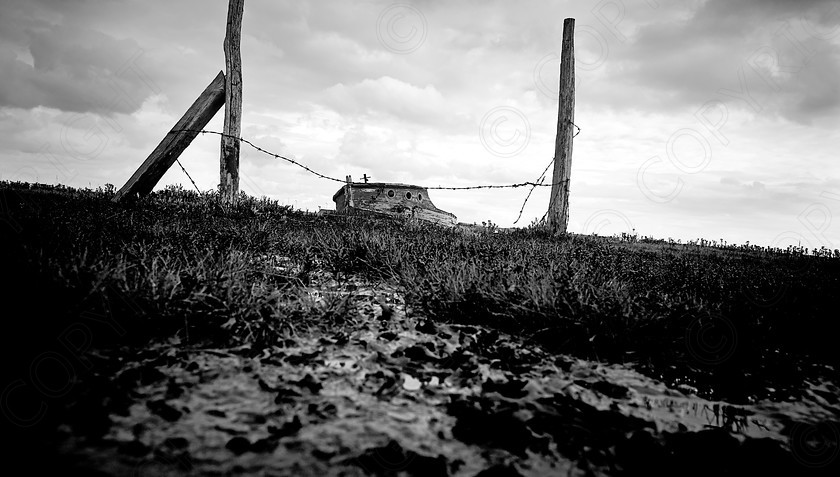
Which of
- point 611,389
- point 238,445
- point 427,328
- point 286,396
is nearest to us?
point 238,445

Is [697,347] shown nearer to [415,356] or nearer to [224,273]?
[415,356]

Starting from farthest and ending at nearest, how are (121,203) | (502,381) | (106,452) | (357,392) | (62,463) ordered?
(121,203) < (502,381) < (357,392) < (106,452) < (62,463)

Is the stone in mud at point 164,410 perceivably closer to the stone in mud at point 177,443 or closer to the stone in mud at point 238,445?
the stone in mud at point 177,443

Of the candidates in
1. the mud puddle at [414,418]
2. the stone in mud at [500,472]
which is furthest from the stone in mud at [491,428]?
the stone in mud at [500,472]

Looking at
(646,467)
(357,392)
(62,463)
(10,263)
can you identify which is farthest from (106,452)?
(646,467)

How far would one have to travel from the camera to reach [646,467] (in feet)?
5.82

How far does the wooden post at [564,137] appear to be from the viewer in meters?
10.5

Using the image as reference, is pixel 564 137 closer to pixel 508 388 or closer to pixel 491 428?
pixel 508 388

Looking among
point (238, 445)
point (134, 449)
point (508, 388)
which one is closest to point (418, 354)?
point (508, 388)

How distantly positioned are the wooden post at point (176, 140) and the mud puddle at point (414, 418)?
28.5ft

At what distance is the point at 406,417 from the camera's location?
215cm

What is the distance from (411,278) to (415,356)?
1.42 m

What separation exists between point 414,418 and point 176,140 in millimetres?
10312

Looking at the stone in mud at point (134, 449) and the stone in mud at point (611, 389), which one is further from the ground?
the stone in mud at point (611, 389)
